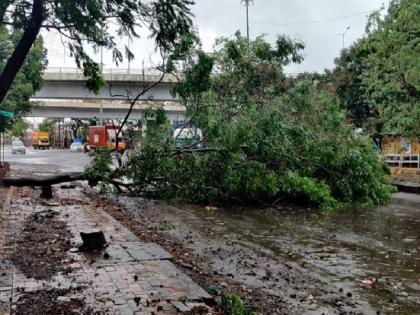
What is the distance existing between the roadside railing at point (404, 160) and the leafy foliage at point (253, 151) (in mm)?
12812

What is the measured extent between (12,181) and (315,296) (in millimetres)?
5862

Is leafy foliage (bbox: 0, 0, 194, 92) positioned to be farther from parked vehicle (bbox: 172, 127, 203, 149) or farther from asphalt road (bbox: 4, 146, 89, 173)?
Result: asphalt road (bbox: 4, 146, 89, 173)

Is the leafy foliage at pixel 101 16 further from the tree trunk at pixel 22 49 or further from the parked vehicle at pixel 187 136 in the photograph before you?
the parked vehicle at pixel 187 136

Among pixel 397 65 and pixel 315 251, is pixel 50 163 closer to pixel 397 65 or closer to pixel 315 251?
pixel 397 65

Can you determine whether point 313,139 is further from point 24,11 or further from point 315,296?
point 24,11

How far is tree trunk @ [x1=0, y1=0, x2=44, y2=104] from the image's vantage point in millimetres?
5172

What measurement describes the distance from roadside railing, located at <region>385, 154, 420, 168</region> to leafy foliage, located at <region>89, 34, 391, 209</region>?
42.0ft

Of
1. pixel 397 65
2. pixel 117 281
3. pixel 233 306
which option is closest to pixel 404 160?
pixel 397 65

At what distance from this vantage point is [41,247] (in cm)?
851

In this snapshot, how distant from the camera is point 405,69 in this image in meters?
21.5

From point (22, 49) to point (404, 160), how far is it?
2798cm

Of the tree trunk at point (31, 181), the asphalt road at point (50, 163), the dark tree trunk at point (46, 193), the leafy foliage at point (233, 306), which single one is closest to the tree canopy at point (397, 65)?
the asphalt road at point (50, 163)

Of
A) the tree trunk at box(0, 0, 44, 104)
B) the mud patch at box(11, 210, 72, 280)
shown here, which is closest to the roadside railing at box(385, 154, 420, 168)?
the mud patch at box(11, 210, 72, 280)

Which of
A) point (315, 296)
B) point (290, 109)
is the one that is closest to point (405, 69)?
point (290, 109)
